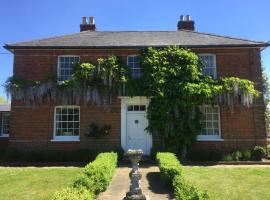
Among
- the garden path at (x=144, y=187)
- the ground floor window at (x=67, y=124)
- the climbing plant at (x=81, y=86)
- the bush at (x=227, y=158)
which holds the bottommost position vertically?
the garden path at (x=144, y=187)

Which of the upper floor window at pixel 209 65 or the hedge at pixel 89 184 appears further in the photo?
the upper floor window at pixel 209 65

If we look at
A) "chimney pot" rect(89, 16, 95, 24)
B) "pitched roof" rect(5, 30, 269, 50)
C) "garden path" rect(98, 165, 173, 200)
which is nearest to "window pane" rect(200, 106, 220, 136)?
A: "pitched roof" rect(5, 30, 269, 50)

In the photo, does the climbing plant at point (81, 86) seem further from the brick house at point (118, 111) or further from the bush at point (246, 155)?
the bush at point (246, 155)

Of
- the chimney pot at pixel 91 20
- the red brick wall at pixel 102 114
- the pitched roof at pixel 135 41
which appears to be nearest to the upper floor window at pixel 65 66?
the red brick wall at pixel 102 114

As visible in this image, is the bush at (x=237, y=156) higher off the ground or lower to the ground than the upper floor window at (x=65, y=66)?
lower

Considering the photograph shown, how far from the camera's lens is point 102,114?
18.5 m

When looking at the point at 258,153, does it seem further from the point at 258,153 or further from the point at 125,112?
the point at 125,112

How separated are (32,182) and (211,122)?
1088 centimetres

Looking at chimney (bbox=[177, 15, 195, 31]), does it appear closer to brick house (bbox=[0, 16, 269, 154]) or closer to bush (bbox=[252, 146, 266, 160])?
brick house (bbox=[0, 16, 269, 154])

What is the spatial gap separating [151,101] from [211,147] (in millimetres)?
4394

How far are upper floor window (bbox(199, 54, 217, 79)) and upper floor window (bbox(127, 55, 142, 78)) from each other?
382 cm

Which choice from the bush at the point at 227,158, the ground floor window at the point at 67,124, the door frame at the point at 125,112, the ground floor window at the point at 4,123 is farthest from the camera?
the ground floor window at the point at 4,123

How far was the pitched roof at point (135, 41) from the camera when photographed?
62.0 ft

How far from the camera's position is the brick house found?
1827 cm
